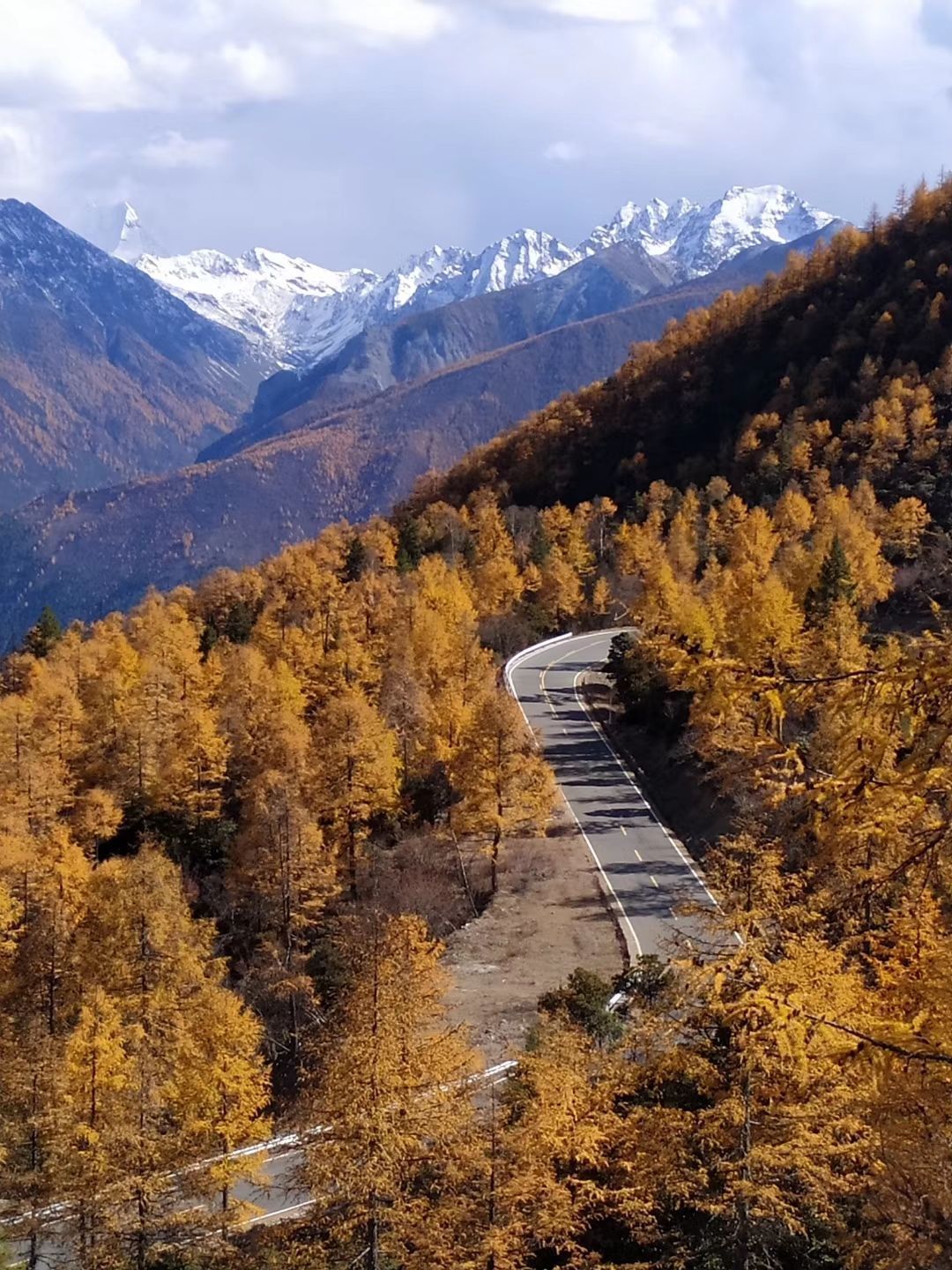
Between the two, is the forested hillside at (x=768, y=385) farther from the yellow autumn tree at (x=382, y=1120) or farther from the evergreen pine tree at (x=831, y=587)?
the yellow autumn tree at (x=382, y=1120)

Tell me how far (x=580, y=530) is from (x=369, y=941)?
55.6 metres

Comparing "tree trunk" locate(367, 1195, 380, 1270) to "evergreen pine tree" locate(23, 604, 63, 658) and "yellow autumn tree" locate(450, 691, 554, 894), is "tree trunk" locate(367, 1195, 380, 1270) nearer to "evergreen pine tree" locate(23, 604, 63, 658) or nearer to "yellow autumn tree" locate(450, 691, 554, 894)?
"yellow autumn tree" locate(450, 691, 554, 894)

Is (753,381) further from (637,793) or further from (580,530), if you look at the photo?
(637,793)

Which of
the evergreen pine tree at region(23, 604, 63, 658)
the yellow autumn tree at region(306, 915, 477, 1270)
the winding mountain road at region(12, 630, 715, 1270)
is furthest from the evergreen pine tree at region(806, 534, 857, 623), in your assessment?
the evergreen pine tree at region(23, 604, 63, 658)

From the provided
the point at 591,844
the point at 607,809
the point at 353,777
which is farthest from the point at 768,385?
the point at 353,777

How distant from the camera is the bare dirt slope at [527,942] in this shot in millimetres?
24453

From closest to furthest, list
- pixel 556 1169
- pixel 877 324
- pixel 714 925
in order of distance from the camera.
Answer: pixel 714 925
pixel 556 1169
pixel 877 324

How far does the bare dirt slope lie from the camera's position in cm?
2445

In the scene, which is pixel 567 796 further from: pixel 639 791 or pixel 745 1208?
pixel 745 1208

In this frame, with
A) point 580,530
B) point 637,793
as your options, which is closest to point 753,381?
point 580,530

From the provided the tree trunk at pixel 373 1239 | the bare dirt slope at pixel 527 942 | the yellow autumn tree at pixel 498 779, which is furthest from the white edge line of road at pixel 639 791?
the tree trunk at pixel 373 1239

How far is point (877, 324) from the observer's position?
9362cm

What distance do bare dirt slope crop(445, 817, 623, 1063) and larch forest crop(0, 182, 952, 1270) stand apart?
1169 mm

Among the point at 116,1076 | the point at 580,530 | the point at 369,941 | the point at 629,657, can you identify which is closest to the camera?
the point at 369,941
